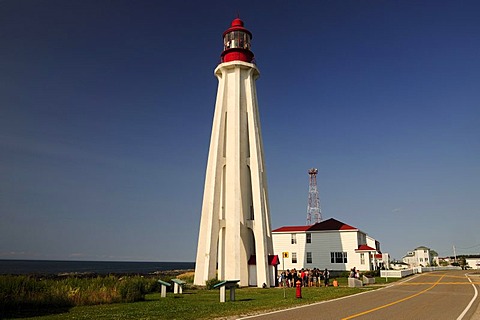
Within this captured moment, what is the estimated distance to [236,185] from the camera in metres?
32.4

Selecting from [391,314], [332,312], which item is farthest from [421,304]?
[332,312]

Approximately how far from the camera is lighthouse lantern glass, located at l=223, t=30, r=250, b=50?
35.7 m

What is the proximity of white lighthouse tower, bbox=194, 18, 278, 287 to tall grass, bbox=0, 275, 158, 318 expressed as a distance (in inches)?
402

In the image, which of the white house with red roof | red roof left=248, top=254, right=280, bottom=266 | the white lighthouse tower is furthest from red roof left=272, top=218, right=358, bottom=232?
red roof left=248, top=254, right=280, bottom=266

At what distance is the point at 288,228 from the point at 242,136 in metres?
26.6

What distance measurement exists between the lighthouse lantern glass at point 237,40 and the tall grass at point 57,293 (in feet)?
74.3

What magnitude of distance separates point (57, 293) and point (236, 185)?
1656 cm

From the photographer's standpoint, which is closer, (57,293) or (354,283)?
(57,293)

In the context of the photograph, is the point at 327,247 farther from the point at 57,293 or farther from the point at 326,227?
the point at 57,293

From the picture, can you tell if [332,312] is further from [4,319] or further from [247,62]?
[247,62]

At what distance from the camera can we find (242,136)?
34906 mm

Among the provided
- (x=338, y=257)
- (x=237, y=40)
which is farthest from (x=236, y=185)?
(x=338, y=257)

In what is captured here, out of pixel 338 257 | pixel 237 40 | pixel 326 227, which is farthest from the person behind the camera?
pixel 326 227

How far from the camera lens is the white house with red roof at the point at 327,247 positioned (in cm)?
5225
